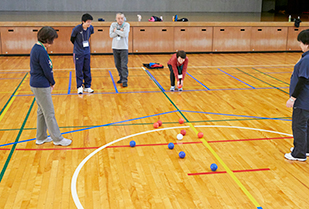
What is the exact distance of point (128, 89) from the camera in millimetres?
7707

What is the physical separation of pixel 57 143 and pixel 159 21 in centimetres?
860

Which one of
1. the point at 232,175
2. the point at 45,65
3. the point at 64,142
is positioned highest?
the point at 45,65

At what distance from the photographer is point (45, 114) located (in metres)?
4.40

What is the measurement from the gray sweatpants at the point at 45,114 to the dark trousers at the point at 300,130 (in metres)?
3.08

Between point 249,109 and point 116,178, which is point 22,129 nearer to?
point 116,178

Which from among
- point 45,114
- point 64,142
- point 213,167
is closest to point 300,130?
point 213,167

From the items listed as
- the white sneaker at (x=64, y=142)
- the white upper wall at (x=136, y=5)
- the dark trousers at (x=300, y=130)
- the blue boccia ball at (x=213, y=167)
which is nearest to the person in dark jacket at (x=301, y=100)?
the dark trousers at (x=300, y=130)

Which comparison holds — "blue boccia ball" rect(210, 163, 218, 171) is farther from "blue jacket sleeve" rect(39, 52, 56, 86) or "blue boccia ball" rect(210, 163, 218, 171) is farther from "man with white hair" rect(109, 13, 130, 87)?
"man with white hair" rect(109, 13, 130, 87)

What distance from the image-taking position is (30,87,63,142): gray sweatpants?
14.1 feet

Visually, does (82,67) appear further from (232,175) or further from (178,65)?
(232,175)

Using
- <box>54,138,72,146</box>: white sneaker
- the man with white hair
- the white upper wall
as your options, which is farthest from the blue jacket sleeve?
the white upper wall

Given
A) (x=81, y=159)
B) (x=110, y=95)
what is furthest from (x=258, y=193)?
(x=110, y=95)

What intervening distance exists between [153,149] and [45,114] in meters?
1.51

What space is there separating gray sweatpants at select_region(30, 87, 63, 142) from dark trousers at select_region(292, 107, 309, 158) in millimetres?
3079
